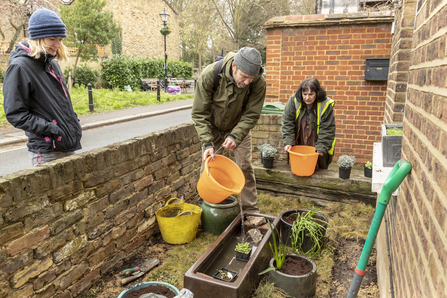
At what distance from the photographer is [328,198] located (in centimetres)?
445

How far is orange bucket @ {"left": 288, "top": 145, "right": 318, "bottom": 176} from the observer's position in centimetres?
420

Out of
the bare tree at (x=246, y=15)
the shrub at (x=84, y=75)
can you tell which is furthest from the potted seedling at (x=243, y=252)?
the bare tree at (x=246, y=15)

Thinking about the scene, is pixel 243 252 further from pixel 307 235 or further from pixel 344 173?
pixel 344 173

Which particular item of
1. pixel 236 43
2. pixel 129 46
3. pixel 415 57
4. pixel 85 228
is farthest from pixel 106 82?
pixel 415 57

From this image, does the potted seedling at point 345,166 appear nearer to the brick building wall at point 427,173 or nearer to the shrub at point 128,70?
the brick building wall at point 427,173

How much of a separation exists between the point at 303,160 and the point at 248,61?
6.01ft

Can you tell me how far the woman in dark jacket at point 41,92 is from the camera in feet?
7.73

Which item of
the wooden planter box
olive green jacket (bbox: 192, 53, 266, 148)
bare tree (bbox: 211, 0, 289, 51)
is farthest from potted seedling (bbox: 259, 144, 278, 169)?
bare tree (bbox: 211, 0, 289, 51)

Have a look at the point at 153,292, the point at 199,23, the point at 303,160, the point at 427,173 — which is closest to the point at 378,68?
the point at 303,160

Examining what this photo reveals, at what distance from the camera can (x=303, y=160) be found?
167 inches

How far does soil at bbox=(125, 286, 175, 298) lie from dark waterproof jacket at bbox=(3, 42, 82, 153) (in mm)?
1264

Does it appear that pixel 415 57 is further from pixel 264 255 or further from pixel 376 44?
pixel 376 44

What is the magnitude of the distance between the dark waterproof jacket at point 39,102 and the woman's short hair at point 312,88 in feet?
8.48

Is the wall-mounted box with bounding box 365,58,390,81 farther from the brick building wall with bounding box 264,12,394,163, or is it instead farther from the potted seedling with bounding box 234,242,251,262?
the potted seedling with bounding box 234,242,251,262
